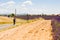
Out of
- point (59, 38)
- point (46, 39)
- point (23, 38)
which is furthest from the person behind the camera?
point (23, 38)

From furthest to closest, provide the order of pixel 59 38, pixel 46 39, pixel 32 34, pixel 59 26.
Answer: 1. pixel 32 34
2. pixel 46 39
3. pixel 59 26
4. pixel 59 38

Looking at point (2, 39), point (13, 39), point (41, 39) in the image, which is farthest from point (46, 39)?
point (2, 39)

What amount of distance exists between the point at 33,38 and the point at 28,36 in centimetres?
106

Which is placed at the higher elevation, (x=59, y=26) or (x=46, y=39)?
(x=59, y=26)

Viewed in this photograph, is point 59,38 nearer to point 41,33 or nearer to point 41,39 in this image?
point 41,39

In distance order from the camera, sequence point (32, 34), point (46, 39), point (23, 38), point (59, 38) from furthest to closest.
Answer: point (32, 34), point (23, 38), point (46, 39), point (59, 38)

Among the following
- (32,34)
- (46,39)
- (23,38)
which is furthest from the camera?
(32,34)

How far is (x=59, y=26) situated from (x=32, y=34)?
→ 5.36 metres

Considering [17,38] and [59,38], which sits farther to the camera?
[17,38]

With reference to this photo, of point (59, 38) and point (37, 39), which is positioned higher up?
point (59, 38)

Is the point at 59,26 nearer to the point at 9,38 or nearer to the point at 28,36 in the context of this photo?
the point at 28,36

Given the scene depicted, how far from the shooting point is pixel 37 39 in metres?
16.6

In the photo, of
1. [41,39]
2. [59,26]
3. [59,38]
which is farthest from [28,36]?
[59,38]

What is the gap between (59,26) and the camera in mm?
13727
